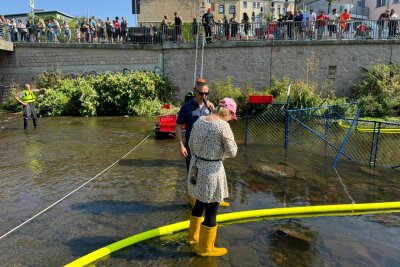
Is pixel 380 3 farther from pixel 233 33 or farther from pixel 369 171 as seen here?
pixel 369 171

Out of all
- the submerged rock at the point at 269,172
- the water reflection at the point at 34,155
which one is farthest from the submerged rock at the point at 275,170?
the water reflection at the point at 34,155

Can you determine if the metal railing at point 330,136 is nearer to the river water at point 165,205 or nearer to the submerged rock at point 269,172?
the river water at point 165,205

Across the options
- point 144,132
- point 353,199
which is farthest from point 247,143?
point 353,199

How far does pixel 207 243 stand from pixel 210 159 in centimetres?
100

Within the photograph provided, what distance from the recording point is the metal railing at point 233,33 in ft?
61.5

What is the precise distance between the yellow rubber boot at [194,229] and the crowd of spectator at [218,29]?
16748 mm

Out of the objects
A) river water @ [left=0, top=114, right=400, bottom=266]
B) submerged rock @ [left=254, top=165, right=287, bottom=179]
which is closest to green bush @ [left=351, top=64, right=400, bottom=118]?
river water @ [left=0, top=114, right=400, bottom=266]

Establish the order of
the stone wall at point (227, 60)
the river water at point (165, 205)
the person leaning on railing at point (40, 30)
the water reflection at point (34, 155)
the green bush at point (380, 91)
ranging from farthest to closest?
1. the person leaning on railing at point (40, 30)
2. the stone wall at point (227, 60)
3. the green bush at point (380, 91)
4. the water reflection at point (34, 155)
5. the river water at point (165, 205)

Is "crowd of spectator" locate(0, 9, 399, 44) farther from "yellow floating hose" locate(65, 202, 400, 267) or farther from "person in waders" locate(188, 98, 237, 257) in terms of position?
"person in waders" locate(188, 98, 237, 257)

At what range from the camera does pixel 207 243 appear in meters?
4.30

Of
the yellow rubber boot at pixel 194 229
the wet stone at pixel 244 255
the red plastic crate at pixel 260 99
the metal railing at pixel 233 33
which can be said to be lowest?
the wet stone at pixel 244 255

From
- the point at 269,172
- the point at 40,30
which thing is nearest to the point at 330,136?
the point at 269,172

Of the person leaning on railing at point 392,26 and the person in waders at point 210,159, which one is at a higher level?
the person leaning on railing at point 392,26

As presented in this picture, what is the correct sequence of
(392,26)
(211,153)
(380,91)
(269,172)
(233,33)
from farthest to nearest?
(233,33) → (392,26) → (380,91) → (269,172) → (211,153)
